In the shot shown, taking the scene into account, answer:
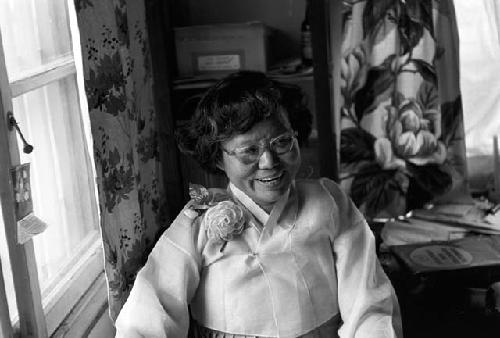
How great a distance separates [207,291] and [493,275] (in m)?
0.86

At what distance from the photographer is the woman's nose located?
1539 millimetres

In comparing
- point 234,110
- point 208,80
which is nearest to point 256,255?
point 234,110

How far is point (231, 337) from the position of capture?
5.26ft

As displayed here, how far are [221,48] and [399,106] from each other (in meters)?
0.58

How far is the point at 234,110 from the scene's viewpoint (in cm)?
155

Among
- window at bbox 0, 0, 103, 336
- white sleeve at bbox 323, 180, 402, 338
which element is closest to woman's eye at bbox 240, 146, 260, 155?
white sleeve at bbox 323, 180, 402, 338

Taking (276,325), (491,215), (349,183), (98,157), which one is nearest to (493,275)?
(491,215)

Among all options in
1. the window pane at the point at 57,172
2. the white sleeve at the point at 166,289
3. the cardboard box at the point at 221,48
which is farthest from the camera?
the cardboard box at the point at 221,48

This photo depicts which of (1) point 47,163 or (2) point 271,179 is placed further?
(1) point 47,163

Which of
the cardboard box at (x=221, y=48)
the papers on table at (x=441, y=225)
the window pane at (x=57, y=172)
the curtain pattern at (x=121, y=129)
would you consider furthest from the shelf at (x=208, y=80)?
the papers on table at (x=441, y=225)

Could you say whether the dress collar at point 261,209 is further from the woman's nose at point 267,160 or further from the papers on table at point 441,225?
the papers on table at point 441,225

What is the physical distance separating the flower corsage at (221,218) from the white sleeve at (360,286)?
0.22 m

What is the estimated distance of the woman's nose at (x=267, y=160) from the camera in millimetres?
1539

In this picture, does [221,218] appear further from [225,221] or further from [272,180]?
[272,180]
